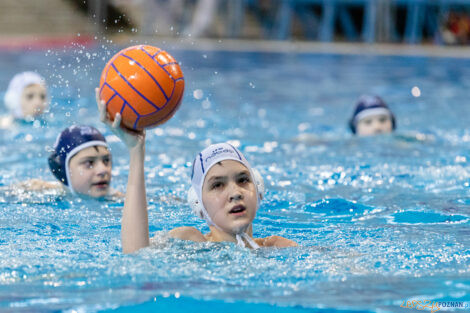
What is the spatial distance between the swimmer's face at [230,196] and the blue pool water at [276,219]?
0.15 meters

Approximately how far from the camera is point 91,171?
5.45 meters

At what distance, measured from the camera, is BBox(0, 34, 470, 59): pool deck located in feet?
57.2

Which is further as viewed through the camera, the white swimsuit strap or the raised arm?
the white swimsuit strap

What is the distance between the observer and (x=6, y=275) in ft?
11.5

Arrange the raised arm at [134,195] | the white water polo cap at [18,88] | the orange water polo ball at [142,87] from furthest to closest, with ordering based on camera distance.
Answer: the white water polo cap at [18,88] → the orange water polo ball at [142,87] → the raised arm at [134,195]

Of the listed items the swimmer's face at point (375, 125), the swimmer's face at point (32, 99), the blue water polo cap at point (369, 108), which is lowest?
the swimmer's face at point (375, 125)

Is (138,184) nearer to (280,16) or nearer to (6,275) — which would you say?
(6,275)

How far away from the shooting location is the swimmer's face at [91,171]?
5414mm

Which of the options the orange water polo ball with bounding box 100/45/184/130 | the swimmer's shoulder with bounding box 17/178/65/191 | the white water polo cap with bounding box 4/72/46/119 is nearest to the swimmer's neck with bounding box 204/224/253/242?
the orange water polo ball with bounding box 100/45/184/130

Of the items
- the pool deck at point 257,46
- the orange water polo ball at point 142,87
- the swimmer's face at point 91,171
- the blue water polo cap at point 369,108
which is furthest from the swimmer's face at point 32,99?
the pool deck at point 257,46

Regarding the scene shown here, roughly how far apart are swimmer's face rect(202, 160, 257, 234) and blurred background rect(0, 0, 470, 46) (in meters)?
15.7

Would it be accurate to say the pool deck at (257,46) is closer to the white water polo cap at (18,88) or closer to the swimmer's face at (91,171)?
the white water polo cap at (18,88)

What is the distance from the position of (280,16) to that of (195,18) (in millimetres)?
2442

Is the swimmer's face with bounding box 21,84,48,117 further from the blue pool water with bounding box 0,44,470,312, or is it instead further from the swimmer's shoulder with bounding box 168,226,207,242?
the swimmer's shoulder with bounding box 168,226,207,242
